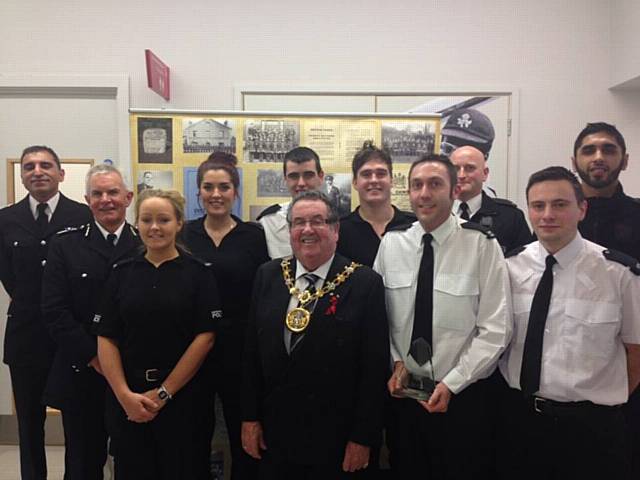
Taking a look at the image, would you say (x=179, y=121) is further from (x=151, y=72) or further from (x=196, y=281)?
(x=196, y=281)

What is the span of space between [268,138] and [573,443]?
2.49 metres

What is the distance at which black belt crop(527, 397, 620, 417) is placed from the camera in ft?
6.08

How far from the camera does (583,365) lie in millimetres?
1858

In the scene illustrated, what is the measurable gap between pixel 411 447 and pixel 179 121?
8.22ft

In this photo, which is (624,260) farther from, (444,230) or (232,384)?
(232,384)

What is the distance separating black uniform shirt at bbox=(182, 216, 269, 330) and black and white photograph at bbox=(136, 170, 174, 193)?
3.20 feet

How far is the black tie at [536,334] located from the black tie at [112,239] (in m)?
1.91

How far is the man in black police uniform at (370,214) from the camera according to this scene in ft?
7.89

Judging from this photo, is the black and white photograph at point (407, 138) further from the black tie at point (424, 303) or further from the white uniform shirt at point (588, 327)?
the white uniform shirt at point (588, 327)

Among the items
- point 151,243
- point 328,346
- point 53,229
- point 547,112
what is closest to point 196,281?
point 151,243

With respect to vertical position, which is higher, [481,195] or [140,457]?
[481,195]

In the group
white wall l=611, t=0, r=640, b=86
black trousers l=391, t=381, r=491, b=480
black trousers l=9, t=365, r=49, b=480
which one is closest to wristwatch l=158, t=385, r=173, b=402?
black trousers l=391, t=381, r=491, b=480

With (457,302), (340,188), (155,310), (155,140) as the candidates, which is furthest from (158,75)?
(457,302)

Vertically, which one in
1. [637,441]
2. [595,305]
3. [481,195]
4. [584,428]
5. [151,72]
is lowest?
[637,441]
